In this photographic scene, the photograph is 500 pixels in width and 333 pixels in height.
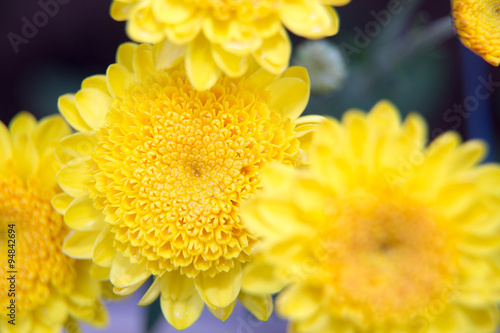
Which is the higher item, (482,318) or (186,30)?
(186,30)

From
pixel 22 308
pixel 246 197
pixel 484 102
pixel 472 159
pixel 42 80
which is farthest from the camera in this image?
pixel 42 80

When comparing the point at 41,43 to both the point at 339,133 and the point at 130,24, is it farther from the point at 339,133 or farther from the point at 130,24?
the point at 339,133

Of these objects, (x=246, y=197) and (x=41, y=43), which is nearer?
(x=246, y=197)

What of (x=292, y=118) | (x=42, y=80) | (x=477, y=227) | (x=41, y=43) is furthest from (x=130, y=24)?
(x=41, y=43)

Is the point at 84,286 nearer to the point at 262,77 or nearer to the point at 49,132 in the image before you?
the point at 49,132

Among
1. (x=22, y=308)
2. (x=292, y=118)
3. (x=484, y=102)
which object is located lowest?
(x=484, y=102)

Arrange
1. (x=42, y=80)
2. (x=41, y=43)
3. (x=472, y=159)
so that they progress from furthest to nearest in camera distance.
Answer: (x=41, y=43) < (x=42, y=80) < (x=472, y=159)
